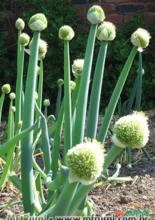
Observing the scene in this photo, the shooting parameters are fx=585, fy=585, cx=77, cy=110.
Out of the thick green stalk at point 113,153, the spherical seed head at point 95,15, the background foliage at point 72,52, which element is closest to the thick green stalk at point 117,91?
the spherical seed head at point 95,15

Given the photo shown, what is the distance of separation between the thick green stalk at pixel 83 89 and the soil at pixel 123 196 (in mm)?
504

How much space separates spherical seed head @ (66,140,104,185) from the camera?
4.23 ft

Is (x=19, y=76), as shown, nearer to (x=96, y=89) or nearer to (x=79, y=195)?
(x=96, y=89)

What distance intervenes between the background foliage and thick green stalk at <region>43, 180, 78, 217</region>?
3444 millimetres

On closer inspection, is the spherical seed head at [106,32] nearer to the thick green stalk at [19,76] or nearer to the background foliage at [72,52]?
the thick green stalk at [19,76]

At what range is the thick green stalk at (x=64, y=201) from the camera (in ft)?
4.71

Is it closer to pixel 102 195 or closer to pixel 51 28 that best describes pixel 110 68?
pixel 51 28

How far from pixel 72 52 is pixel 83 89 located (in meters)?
3.29

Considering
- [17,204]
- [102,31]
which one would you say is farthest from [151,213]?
[102,31]

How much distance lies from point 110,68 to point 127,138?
3.71 meters

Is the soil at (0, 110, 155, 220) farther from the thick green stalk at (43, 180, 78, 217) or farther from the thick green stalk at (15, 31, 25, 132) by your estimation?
the thick green stalk at (43, 180, 78, 217)

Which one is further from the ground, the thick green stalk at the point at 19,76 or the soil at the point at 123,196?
the thick green stalk at the point at 19,76

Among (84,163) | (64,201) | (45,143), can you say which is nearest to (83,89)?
(45,143)

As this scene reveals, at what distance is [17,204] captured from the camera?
7.75ft
